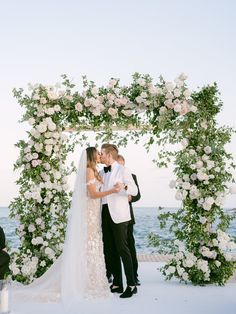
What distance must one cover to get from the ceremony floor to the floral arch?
0.41 meters

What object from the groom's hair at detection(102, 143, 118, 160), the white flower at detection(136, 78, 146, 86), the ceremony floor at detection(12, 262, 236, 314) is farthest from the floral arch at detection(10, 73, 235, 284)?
the groom's hair at detection(102, 143, 118, 160)

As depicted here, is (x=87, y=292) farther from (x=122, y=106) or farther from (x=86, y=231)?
(x=122, y=106)

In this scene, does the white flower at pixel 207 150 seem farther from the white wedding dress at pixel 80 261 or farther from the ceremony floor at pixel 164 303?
the ceremony floor at pixel 164 303

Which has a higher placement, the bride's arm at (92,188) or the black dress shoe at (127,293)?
the bride's arm at (92,188)

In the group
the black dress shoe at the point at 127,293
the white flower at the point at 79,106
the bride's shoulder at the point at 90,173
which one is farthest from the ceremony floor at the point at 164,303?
the white flower at the point at 79,106

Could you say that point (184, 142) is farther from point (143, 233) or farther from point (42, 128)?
point (143, 233)

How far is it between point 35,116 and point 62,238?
→ 1.87 m

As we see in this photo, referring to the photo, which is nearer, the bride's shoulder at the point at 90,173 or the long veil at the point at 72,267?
the long veil at the point at 72,267

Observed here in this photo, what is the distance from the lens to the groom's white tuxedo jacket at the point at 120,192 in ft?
18.1

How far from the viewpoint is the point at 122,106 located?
6.72m

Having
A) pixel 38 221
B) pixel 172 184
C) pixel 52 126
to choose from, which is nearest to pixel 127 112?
pixel 52 126

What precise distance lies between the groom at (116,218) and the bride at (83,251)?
0.10 m

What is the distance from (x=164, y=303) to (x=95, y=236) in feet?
3.78

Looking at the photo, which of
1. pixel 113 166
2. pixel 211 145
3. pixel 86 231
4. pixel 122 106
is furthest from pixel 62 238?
pixel 211 145
